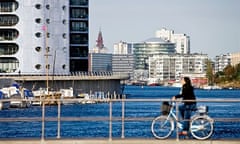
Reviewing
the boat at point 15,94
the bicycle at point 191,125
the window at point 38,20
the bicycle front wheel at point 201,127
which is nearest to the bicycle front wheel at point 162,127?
the bicycle at point 191,125

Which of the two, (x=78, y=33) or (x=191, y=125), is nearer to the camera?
(x=191, y=125)

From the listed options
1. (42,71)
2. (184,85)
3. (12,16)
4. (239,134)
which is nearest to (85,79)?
(42,71)

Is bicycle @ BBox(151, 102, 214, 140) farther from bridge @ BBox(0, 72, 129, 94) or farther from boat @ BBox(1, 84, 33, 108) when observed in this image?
bridge @ BBox(0, 72, 129, 94)

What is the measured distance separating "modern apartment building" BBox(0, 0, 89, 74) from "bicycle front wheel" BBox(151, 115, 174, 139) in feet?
356

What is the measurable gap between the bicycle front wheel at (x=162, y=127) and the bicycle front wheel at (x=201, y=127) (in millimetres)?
790

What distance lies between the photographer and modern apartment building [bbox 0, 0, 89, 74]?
138 meters

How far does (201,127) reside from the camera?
28.7 m

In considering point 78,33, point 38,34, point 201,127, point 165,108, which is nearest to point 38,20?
point 38,34

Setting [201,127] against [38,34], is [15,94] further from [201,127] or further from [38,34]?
[201,127]

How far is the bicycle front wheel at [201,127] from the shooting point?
1129 inches

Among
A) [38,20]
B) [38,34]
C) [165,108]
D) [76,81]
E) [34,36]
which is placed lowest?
[165,108]

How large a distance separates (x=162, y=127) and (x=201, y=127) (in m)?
1.42

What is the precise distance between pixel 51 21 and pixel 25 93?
26.8 meters

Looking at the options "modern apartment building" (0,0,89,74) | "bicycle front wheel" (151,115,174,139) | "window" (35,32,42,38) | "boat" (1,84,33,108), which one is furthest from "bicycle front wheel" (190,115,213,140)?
"window" (35,32,42,38)
